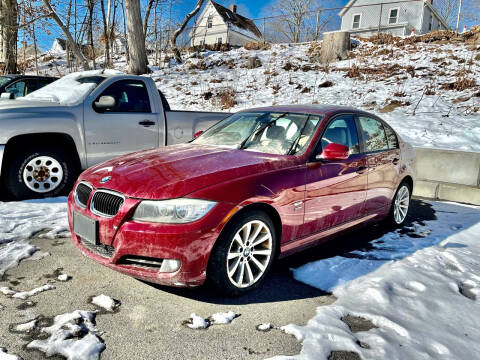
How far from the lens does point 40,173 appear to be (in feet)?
17.5

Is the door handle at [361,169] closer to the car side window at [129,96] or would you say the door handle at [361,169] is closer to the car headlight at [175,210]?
the car headlight at [175,210]

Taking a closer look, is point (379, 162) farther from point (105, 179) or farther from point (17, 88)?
point (17, 88)

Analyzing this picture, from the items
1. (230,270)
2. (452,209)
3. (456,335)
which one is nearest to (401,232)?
(452,209)

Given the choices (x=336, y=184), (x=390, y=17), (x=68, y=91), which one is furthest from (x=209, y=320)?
(x=390, y=17)

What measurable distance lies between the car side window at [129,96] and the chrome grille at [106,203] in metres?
3.13

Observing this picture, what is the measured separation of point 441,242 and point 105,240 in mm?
3823

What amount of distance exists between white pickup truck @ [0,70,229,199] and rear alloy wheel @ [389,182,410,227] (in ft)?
11.2

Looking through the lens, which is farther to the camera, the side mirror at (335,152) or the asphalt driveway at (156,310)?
the side mirror at (335,152)

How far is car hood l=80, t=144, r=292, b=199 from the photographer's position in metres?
2.87

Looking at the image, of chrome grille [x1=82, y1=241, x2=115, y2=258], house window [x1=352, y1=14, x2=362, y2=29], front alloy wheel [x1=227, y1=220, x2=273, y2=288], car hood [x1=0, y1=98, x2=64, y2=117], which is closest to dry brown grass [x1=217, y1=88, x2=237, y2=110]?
car hood [x1=0, y1=98, x2=64, y2=117]

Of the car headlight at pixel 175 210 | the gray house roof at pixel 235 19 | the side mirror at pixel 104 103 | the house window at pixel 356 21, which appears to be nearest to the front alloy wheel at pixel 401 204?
the car headlight at pixel 175 210

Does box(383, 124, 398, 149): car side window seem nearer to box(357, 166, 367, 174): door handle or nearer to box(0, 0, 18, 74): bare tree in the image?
box(357, 166, 367, 174): door handle

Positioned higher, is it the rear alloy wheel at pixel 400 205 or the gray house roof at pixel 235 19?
the gray house roof at pixel 235 19

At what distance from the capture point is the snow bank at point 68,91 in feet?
19.1
